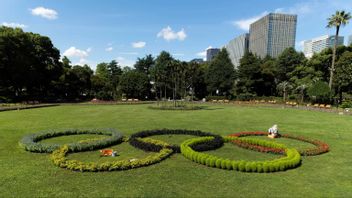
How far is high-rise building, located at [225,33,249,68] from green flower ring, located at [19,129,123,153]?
9455 centimetres

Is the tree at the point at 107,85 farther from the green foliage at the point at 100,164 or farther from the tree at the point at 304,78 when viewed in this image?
the green foliage at the point at 100,164

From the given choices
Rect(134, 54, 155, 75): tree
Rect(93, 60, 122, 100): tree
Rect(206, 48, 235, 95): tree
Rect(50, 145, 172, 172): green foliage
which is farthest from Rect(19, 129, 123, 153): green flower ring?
Rect(134, 54, 155, 75): tree

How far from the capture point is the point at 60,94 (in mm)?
44719

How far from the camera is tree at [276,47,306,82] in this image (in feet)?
160

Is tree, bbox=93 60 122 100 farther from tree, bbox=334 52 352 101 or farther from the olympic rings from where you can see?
tree, bbox=334 52 352 101

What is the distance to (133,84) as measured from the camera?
4688 cm

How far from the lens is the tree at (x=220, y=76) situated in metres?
49.7

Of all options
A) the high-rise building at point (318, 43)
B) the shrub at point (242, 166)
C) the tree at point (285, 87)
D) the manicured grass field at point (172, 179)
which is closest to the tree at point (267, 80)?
the tree at point (285, 87)

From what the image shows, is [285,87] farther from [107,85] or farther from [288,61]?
[107,85]

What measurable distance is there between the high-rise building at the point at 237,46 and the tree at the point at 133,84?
63.0 meters

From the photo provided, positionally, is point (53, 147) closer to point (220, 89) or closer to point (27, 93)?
point (27, 93)

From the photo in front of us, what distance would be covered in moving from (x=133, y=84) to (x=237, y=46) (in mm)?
76314

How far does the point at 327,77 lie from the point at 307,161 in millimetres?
40337

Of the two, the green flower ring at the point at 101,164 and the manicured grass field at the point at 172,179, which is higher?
the green flower ring at the point at 101,164
